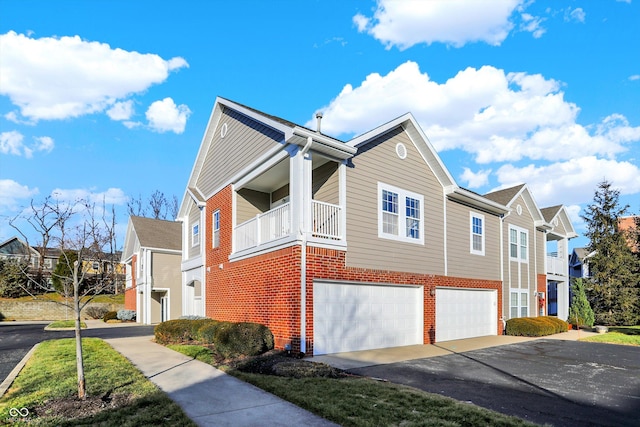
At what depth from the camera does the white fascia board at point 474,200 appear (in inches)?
669

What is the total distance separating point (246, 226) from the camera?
1520cm

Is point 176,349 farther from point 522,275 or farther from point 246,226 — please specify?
point 522,275

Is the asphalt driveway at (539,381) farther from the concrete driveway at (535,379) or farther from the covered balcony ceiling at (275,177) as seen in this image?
the covered balcony ceiling at (275,177)

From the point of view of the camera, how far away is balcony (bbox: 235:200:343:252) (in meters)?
12.4

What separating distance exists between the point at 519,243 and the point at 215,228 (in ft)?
48.5

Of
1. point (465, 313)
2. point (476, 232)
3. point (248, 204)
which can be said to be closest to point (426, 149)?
point (476, 232)

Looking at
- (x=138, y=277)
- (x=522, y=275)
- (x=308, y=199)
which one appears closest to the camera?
(x=308, y=199)

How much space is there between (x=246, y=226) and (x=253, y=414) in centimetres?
941

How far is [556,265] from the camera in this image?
25734 mm

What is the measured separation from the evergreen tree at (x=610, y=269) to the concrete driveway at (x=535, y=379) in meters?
11.6

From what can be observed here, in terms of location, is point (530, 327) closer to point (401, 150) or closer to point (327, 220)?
point (401, 150)

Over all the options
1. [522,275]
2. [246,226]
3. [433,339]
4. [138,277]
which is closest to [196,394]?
[246,226]

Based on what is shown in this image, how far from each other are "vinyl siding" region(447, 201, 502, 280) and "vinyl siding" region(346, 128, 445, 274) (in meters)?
0.72

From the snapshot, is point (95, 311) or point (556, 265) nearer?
point (556, 265)
